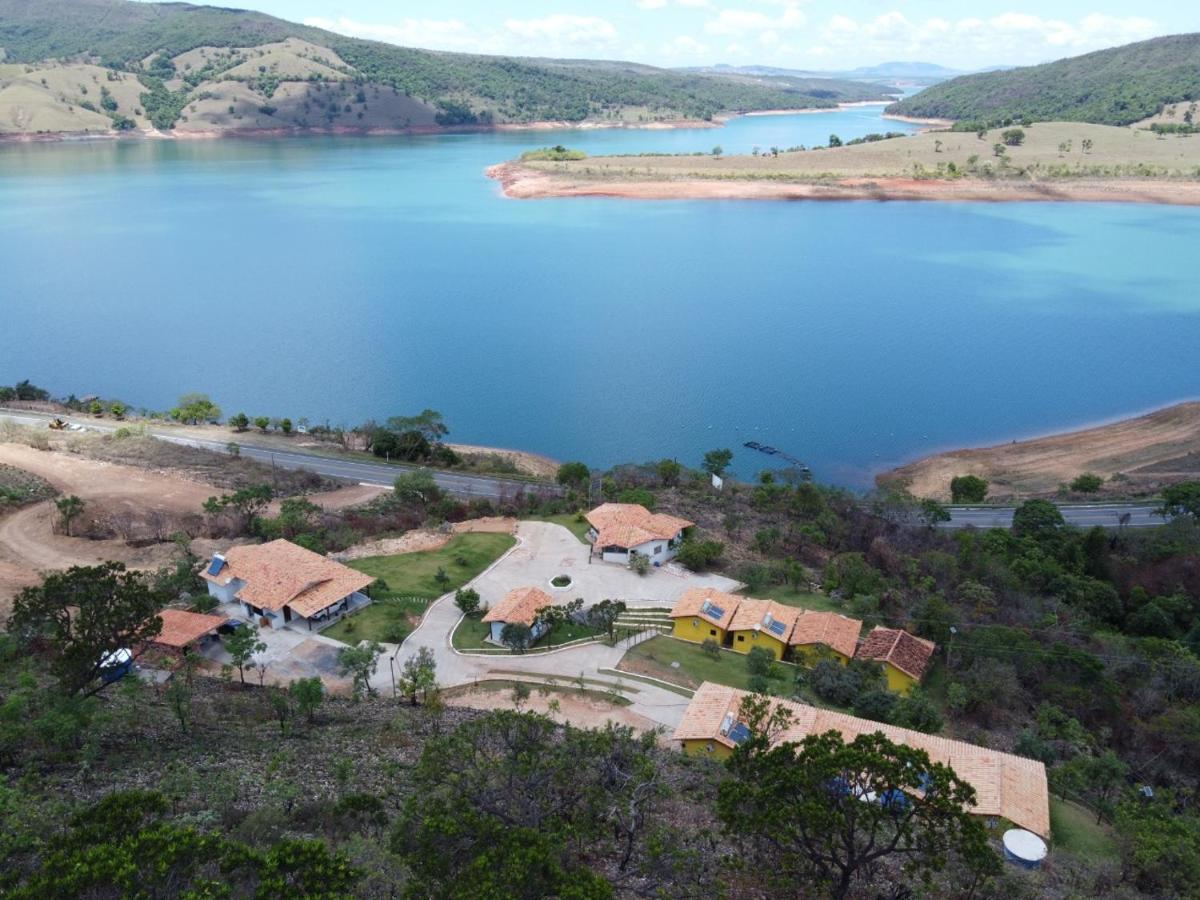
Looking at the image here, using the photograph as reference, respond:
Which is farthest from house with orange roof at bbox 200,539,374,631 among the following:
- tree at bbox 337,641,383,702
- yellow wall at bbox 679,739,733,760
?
yellow wall at bbox 679,739,733,760

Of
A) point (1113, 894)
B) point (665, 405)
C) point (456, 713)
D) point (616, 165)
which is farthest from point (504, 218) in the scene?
point (1113, 894)

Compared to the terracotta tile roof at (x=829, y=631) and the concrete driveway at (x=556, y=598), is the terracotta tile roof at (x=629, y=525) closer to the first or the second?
the concrete driveway at (x=556, y=598)

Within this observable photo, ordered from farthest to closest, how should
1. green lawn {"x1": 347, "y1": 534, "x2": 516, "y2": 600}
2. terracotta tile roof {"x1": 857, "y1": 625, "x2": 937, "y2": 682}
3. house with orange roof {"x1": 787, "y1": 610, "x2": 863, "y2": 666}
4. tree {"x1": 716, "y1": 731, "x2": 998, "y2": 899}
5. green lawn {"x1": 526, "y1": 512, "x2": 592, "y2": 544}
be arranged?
green lawn {"x1": 526, "y1": 512, "x2": 592, "y2": 544}
green lawn {"x1": 347, "y1": 534, "x2": 516, "y2": 600}
house with orange roof {"x1": 787, "y1": 610, "x2": 863, "y2": 666}
terracotta tile roof {"x1": 857, "y1": 625, "x2": 937, "y2": 682}
tree {"x1": 716, "y1": 731, "x2": 998, "y2": 899}

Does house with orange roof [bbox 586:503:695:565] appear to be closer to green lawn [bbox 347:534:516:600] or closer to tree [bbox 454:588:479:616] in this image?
green lawn [bbox 347:534:516:600]

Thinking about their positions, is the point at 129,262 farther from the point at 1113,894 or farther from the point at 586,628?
the point at 1113,894

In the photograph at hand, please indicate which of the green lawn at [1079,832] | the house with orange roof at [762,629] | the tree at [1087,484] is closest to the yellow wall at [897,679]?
the house with orange roof at [762,629]

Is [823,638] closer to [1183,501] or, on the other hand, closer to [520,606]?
[520,606]
